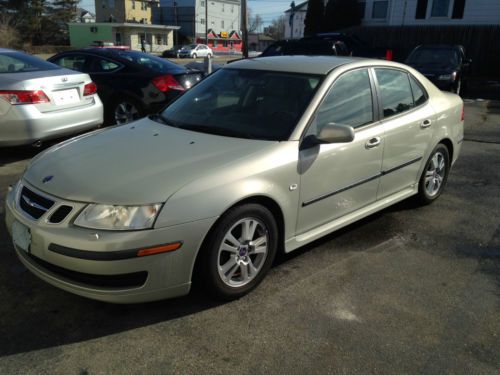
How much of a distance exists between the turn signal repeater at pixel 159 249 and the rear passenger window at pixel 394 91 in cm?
229

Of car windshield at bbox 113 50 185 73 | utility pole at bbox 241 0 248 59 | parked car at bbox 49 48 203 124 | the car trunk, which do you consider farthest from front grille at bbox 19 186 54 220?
utility pole at bbox 241 0 248 59

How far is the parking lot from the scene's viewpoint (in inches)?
104

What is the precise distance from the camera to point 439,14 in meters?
26.1

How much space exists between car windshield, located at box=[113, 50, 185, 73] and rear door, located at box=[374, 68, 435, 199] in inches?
185

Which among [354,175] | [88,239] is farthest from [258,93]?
[88,239]

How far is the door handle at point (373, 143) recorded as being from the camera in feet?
12.8

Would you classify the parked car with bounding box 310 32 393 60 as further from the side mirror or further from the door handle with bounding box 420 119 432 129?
the side mirror

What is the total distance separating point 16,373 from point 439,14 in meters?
28.1

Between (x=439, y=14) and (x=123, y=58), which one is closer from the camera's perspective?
(x=123, y=58)

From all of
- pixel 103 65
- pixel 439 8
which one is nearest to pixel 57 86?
pixel 103 65

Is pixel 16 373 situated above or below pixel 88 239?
below

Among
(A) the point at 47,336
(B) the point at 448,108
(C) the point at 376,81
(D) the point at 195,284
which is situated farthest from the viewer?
(B) the point at 448,108

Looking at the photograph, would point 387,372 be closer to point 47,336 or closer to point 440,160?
point 47,336

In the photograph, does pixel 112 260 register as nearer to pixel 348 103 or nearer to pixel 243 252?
pixel 243 252
